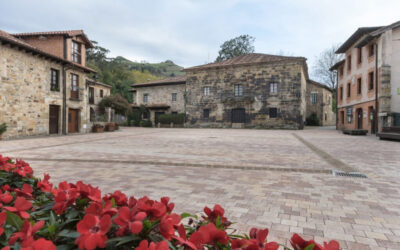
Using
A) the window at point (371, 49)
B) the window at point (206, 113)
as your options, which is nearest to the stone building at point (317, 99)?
the window at point (206, 113)

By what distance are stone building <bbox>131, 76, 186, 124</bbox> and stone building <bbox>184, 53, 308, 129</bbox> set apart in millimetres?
2213

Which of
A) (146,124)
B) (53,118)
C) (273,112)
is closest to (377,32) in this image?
(273,112)

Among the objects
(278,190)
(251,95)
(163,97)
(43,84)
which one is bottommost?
(278,190)

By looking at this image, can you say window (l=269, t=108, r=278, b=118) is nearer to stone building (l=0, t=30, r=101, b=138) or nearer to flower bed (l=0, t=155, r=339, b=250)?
stone building (l=0, t=30, r=101, b=138)

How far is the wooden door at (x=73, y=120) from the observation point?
18.0 metres

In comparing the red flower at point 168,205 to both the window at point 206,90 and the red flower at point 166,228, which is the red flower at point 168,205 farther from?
the window at point 206,90

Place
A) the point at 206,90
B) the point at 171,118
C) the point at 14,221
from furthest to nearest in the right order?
the point at 171,118 < the point at 206,90 < the point at 14,221

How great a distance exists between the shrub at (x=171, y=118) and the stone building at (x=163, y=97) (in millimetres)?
1481

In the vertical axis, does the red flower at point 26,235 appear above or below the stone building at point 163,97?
below

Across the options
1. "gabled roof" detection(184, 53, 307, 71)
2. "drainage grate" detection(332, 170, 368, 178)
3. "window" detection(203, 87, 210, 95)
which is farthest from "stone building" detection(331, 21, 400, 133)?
"window" detection(203, 87, 210, 95)

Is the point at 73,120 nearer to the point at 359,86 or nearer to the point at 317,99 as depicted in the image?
the point at 359,86

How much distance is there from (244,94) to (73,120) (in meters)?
18.1

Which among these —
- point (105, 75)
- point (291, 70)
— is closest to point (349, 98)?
point (291, 70)

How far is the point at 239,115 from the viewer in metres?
28.4
